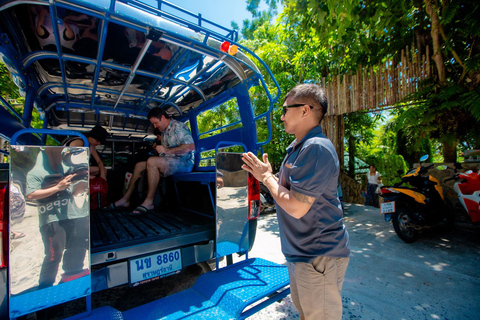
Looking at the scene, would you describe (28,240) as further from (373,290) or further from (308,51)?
(308,51)

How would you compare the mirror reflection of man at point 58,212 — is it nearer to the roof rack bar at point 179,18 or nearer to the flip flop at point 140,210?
the roof rack bar at point 179,18

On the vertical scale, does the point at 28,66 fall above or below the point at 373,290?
above

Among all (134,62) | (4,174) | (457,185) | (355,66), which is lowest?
(457,185)

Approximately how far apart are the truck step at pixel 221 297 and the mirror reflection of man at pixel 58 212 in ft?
1.33

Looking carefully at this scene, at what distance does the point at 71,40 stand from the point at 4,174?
58.4 inches

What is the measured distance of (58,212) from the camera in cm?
149

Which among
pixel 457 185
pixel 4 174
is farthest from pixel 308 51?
pixel 4 174

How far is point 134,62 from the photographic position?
8.81ft

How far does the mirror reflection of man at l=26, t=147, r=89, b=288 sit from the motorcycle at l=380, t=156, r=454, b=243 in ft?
15.1

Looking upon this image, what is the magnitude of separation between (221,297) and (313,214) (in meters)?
1.09

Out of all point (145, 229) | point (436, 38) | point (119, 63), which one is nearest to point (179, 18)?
point (119, 63)

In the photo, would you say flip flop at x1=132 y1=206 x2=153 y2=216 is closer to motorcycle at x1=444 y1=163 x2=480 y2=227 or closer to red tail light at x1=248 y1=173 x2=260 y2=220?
red tail light at x1=248 y1=173 x2=260 y2=220

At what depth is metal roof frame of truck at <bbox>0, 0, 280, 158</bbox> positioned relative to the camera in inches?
75.4

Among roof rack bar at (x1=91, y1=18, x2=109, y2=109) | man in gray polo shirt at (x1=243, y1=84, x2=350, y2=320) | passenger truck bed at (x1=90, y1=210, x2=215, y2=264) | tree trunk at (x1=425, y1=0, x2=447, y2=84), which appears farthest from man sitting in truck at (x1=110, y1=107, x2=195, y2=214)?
tree trunk at (x1=425, y1=0, x2=447, y2=84)
